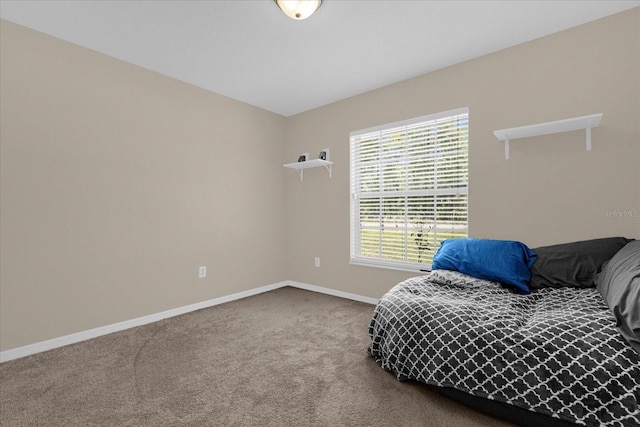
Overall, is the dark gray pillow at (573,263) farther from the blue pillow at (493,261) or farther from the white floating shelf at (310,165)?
the white floating shelf at (310,165)

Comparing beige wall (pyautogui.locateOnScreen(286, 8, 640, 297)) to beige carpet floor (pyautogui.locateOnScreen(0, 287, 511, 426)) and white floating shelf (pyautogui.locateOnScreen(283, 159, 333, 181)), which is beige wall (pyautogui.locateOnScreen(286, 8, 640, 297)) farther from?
beige carpet floor (pyautogui.locateOnScreen(0, 287, 511, 426))

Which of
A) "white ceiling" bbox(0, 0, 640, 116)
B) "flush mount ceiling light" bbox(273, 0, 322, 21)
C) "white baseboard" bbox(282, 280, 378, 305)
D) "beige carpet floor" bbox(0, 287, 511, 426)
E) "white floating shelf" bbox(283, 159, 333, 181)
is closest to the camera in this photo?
"beige carpet floor" bbox(0, 287, 511, 426)

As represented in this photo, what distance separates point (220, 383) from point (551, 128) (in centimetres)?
294

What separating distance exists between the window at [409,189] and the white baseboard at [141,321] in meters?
0.64

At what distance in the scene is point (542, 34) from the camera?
7.73ft

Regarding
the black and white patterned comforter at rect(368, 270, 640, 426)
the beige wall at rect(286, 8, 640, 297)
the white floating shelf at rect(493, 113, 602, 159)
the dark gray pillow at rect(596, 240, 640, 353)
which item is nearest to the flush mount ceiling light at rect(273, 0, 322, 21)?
the beige wall at rect(286, 8, 640, 297)

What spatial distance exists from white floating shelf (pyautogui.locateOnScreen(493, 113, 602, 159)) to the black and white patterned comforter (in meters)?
1.18

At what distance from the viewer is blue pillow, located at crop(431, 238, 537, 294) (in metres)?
2.07

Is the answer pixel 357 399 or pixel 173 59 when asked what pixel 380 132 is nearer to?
pixel 173 59

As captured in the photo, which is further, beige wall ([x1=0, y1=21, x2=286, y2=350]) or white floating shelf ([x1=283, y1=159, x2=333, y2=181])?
white floating shelf ([x1=283, y1=159, x2=333, y2=181])

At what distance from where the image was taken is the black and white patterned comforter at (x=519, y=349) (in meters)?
1.21

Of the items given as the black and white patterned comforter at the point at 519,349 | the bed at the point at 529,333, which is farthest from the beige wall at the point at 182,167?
the black and white patterned comforter at the point at 519,349

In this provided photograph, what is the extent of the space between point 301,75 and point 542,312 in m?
2.79

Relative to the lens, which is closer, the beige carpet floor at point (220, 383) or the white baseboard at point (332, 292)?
the beige carpet floor at point (220, 383)
